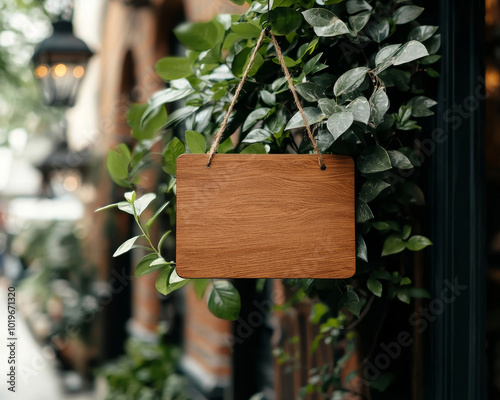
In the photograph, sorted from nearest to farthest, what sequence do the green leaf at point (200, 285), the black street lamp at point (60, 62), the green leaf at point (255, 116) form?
1. the green leaf at point (255, 116)
2. the green leaf at point (200, 285)
3. the black street lamp at point (60, 62)

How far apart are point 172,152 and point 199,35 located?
0.33 m

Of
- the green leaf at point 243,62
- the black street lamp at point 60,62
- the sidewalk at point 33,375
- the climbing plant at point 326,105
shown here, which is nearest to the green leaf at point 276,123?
the climbing plant at point 326,105

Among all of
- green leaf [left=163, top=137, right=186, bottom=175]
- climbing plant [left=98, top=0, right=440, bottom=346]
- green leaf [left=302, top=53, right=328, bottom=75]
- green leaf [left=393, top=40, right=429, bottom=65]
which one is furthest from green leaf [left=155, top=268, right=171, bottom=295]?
green leaf [left=393, top=40, right=429, bottom=65]

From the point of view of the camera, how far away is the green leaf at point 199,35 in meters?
1.58

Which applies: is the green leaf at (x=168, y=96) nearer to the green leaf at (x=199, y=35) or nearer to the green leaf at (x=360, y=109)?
the green leaf at (x=199, y=35)

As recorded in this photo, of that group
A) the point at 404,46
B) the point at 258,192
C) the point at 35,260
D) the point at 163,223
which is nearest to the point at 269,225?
the point at 258,192

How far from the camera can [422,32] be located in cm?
154

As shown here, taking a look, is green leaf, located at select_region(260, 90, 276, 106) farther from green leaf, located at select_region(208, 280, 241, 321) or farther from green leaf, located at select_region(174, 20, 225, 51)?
green leaf, located at select_region(208, 280, 241, 321)

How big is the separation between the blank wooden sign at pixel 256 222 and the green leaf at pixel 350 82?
7.8 inches

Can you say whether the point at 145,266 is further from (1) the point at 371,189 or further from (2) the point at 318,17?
(2) the point at 318,17

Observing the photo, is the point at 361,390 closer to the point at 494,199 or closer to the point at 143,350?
the point at 494,199

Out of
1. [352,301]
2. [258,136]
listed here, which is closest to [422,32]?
[258,136]

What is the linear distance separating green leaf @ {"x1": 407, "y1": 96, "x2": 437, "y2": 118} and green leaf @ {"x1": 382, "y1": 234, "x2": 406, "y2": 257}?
13.2 inches

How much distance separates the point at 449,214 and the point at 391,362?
50 cm
